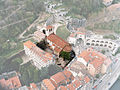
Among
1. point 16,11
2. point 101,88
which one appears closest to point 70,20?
point 16,11

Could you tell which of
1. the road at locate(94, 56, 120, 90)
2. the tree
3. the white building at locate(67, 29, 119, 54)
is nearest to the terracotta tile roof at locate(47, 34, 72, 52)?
the tree

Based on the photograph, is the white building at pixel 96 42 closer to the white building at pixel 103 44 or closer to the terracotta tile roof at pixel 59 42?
the white building at pixel 103 44

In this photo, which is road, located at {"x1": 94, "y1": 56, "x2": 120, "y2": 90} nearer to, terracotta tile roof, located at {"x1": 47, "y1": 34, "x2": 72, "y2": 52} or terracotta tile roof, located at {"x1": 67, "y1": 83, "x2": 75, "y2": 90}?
terracotta tile roof, located at {"x1": 67, "y1": 83, "x2": 75, "y2": 90}

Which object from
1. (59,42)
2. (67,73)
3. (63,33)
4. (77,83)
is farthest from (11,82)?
(63,33)

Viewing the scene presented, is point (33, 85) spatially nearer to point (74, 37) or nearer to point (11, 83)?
point (11, 83)

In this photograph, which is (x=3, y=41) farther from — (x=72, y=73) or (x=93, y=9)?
(x=93, y=9)
